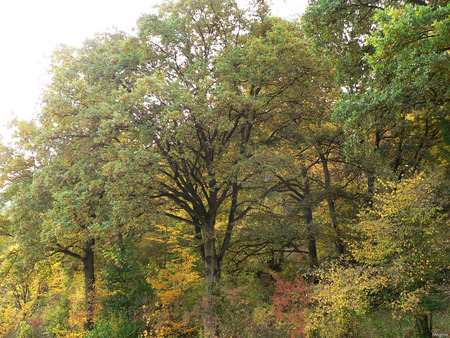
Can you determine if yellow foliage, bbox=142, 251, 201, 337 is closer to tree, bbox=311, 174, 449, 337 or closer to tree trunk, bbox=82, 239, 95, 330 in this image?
tree trunk, bbox=82, 239, 95, 330

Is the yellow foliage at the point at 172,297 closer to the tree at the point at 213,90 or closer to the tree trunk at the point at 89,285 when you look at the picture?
the tree at the point at 213,90

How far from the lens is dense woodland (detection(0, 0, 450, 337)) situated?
610 cm

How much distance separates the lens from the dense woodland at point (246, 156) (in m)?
6.10

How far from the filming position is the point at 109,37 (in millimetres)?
10594

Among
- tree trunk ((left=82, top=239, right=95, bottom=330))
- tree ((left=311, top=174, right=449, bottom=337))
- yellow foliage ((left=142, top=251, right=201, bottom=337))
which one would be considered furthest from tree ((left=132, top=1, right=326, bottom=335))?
tree trunk ((left=82, top=239, right=95, bottom=330))

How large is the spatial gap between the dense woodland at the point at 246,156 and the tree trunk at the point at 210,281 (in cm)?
5

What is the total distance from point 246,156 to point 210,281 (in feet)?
16.6

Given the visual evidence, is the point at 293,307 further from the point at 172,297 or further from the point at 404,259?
the point at 172,297

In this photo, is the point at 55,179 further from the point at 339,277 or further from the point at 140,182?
the point at 339,277

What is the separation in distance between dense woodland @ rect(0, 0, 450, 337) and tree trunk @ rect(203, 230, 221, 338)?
0.18ft

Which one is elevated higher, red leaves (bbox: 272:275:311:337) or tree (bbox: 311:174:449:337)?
tree (bbox: 311:174:449:337)

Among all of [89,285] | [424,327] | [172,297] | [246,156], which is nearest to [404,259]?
[424,327]

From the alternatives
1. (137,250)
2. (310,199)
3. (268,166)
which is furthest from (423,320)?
(137,250)

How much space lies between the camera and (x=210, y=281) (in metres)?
10.6
